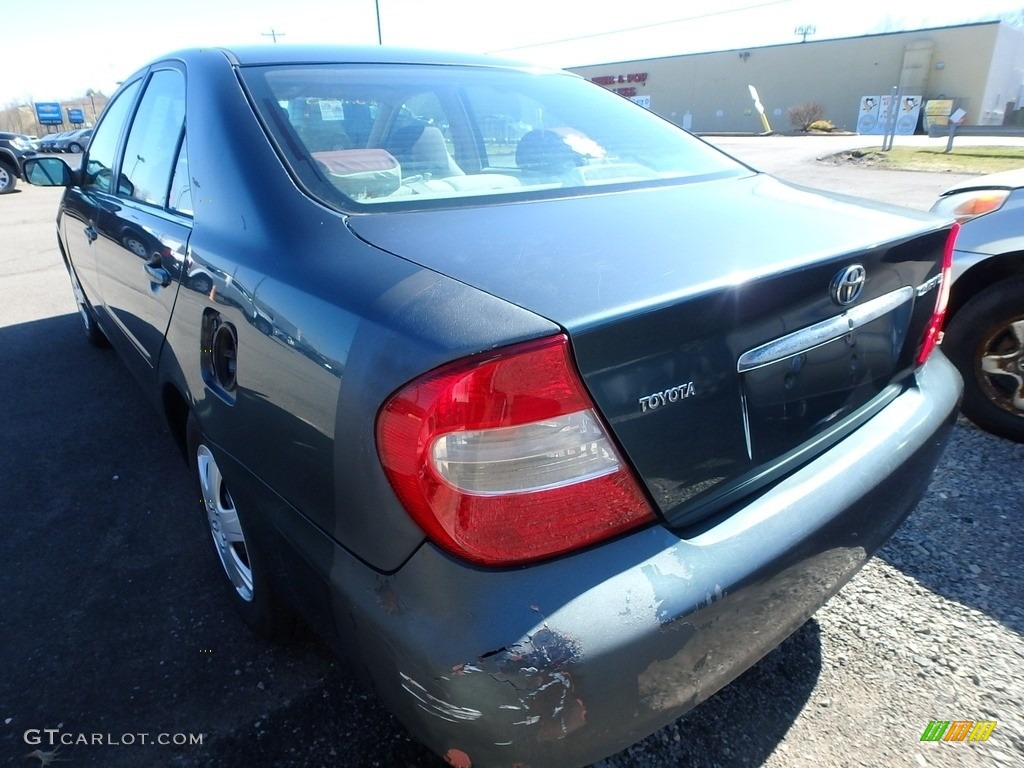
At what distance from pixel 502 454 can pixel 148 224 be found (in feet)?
6.02

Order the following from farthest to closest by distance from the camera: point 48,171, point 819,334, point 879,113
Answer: point 879,113 < point 48,171 < point 819,334

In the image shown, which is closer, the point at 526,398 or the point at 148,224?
the point at 526,398

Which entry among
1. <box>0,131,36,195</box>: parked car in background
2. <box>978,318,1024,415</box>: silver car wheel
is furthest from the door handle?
<box>0,131,36,195</box>: parked car in background

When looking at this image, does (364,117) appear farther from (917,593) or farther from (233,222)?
(917,593)

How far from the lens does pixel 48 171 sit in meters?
3.61

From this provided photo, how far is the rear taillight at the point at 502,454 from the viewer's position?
1116 millimetres

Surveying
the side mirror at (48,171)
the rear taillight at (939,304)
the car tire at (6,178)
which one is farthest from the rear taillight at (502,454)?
the car tire at (6,178)

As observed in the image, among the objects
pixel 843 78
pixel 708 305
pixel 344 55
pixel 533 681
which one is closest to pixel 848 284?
pixel 708 305

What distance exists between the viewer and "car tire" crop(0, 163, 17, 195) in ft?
52.8

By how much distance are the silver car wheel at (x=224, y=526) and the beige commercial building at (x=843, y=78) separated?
42431 millimetres

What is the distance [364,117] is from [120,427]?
2.62 meters

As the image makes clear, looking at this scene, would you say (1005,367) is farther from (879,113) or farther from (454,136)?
(879,113)

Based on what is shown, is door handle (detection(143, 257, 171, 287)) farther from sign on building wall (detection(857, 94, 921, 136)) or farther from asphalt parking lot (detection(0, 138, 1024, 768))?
sign on building wall (detection(857, 94, 921, 136))

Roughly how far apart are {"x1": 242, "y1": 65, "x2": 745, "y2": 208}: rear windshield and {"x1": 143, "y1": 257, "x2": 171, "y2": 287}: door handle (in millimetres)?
608
